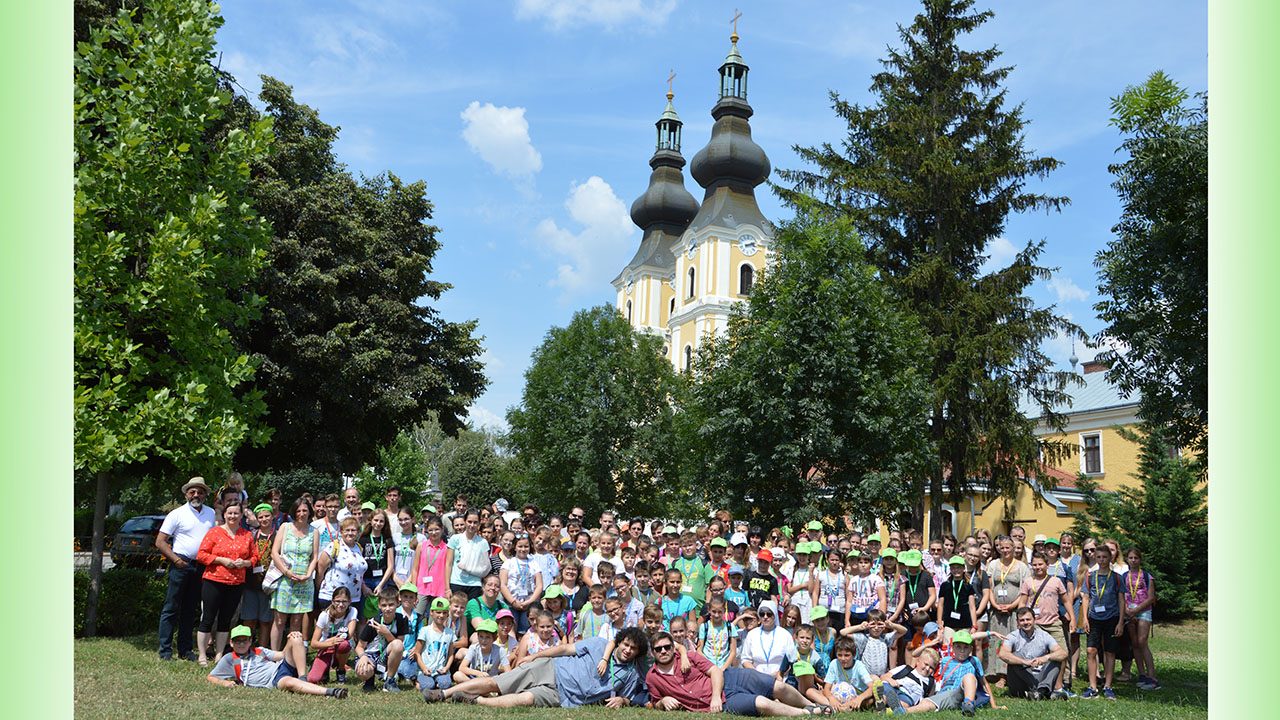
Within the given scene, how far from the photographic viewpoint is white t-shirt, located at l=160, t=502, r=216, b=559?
966cm

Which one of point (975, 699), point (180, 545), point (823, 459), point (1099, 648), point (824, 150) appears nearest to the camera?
point (975, 699)

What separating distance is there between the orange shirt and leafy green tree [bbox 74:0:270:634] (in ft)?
4.28

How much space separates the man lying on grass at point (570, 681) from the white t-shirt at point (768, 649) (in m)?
1.05

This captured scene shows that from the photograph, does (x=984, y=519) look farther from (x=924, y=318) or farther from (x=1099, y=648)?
(x=1099, y=648)

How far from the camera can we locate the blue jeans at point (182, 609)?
9797 mm

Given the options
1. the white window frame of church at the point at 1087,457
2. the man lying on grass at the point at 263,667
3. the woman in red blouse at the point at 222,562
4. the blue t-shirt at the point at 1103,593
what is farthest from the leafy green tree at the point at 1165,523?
the white window frame of church at the point at 1087,457

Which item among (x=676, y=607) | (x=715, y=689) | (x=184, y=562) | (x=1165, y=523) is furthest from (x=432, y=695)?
(x=1165, y=523)

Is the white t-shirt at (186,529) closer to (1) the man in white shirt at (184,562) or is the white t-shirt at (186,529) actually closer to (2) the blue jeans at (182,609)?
(1) the man in white shirt at (184,562)

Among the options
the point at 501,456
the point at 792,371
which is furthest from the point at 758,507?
the point at 501,456

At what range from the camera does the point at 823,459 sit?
71.7 feet

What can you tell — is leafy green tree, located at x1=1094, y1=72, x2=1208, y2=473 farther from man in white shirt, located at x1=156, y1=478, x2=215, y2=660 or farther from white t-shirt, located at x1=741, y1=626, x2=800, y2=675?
man in white shirt, located at x1=156, y1=478, x2=215, y2=660

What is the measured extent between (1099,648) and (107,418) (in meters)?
11.8

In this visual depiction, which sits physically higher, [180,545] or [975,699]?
[180,545]

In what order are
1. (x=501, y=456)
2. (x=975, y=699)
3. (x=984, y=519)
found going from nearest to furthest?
(x=975, y=699), (x=984, y=519), (x=501, y=456)
